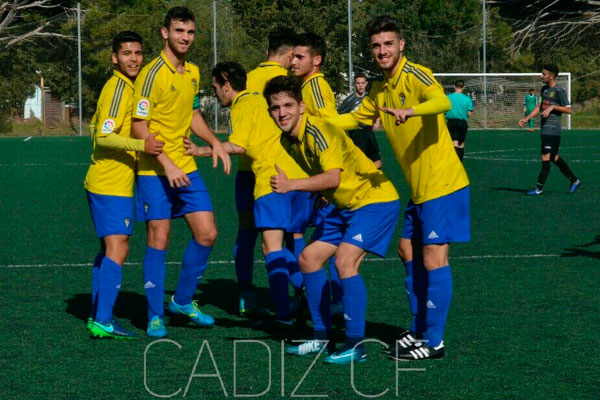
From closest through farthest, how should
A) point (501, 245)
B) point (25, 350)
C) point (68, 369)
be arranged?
1. point (68, 369)
2. point (25, 350)
3. point (501, 245)

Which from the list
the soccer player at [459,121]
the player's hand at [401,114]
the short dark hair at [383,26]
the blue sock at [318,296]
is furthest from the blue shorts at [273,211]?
the soccer player at [459,121]

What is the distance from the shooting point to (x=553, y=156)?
54.7ft

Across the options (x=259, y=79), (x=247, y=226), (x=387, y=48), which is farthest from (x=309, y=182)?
(x=259, y=79)

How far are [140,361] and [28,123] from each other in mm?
39332

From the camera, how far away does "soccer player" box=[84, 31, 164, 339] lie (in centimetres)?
698

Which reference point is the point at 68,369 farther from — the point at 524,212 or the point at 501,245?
the point at 524,212

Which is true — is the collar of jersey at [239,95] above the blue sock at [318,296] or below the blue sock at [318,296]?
above

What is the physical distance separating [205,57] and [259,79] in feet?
108

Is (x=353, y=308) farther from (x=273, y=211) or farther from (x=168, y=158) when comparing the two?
(x=168, y=158)

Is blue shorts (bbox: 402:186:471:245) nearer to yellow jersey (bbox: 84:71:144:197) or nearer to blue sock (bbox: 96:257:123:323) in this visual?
yellow jersey (bbox: 84:71:144:197)

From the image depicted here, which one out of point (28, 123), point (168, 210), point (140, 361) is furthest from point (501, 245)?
point (28, 123)

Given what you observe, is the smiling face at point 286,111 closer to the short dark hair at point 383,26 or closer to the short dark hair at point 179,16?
the short dark hair at point 383,26

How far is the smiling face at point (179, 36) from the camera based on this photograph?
7031mm

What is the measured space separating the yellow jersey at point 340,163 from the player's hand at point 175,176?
2.44ft
